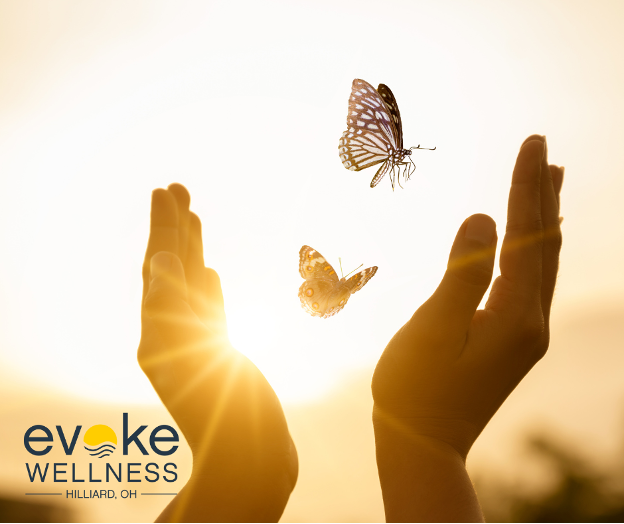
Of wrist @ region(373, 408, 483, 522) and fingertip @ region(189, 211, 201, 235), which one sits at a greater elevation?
fingertip @ region(189, 211, 201, 235)

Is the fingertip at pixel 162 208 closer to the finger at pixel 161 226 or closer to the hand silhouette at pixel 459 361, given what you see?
the finger at pixel 161 226

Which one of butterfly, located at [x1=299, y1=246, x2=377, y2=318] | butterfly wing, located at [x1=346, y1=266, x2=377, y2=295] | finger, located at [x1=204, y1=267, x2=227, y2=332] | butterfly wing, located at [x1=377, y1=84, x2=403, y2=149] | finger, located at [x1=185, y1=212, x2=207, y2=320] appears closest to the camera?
butterfly wing, located at [x1=377, y1=84, x2=403, y2=149]

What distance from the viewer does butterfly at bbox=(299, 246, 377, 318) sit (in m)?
4.44

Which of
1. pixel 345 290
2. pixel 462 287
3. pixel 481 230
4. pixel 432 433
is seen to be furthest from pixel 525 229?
pixel 432 433

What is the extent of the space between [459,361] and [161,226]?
3.86 m

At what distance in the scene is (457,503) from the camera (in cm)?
296

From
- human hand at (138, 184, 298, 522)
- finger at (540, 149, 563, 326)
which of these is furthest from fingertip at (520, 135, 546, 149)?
human hand at (138, 184, 298, 522)

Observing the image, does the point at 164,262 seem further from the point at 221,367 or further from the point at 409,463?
the point at 409,463

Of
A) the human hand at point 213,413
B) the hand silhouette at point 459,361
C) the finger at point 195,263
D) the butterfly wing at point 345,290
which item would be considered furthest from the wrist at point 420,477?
the finger at point 195,263

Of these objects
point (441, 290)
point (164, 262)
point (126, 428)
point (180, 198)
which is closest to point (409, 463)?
point (441, 290)

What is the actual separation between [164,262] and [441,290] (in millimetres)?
2457

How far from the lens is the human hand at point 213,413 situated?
3285 mm

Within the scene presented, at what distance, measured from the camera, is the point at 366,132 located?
4551 mm

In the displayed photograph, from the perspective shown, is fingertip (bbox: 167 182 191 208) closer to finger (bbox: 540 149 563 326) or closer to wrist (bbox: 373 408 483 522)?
wrist (bbox: 373 408 483 522)
